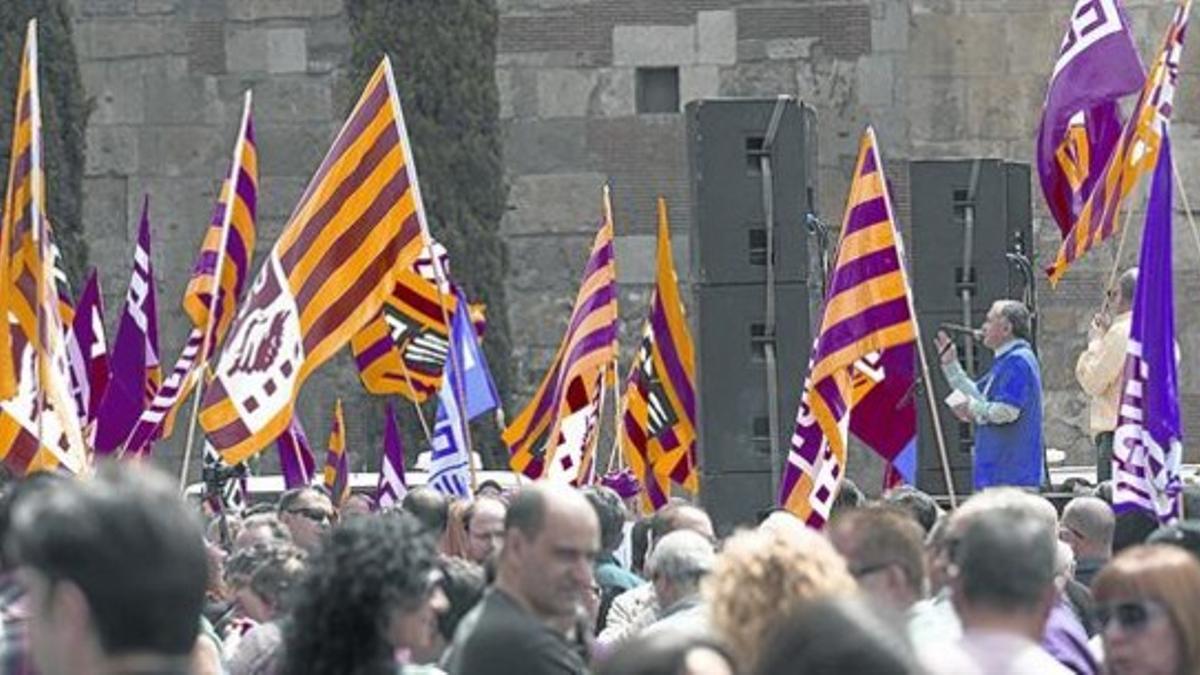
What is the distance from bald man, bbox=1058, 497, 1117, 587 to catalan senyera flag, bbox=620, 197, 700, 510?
6806mm

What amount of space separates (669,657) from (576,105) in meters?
23.9

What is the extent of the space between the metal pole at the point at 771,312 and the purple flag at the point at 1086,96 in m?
1.55

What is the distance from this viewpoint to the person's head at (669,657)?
6801 mm

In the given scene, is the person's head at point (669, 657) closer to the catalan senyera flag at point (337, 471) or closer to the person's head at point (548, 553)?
the person's head at point (548, 553)

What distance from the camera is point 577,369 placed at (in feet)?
65.4

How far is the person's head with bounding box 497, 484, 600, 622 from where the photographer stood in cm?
861

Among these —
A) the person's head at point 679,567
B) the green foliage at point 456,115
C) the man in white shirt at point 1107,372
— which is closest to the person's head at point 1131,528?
the man in white shirt at point 1107,372

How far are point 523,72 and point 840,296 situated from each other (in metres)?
14.2

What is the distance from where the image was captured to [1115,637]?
26.2ft

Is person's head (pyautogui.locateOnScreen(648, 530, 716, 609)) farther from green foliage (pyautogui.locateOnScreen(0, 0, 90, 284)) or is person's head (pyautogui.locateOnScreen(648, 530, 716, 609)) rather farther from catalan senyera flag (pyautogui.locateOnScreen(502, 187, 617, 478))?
green foliage (pyautogui.locateOnScreen(0, 0, 90, 284))

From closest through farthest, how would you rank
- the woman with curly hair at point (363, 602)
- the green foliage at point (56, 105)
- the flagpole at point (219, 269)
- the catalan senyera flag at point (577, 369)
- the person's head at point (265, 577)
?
the woman with curly hair at point (363, 602) < the person's head at point (265, 577) < the flagpole at point (219, 269) < the catalan senyera flag at point (577, 369) < the green foliage at point (56, 105)

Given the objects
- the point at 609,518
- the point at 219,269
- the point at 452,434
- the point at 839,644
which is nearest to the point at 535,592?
the point at 839,644

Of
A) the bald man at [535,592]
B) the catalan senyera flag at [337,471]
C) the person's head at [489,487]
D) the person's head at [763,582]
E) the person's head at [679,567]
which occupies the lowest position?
the catalan senyera flag at [337,471]

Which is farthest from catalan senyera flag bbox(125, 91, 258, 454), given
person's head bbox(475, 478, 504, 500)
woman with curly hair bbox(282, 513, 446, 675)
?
woman with curly hair bbox(282, 513, 446, 675)
